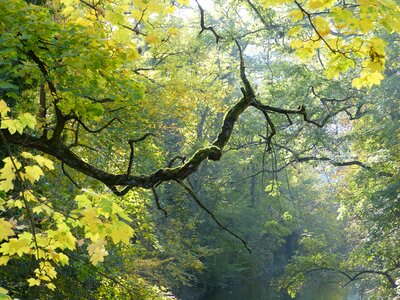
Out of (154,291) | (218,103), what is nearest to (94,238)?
(154,291)

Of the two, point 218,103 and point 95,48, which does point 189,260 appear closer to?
point 218,103

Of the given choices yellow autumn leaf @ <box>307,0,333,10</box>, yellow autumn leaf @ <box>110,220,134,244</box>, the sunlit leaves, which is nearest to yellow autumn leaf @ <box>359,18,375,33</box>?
the sunlit leaves

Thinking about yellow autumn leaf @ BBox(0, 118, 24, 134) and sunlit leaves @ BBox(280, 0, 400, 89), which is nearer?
sunlit leaves @ BBox(280, 0, 400, 89)

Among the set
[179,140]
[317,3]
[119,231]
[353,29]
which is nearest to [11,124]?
[119,231]

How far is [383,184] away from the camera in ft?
41.0

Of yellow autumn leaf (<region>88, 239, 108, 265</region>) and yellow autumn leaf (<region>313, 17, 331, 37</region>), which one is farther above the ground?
yellow autumn leaf (<region>313, 17, 331, 37</region>)

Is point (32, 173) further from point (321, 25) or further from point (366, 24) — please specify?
point (366, 24)

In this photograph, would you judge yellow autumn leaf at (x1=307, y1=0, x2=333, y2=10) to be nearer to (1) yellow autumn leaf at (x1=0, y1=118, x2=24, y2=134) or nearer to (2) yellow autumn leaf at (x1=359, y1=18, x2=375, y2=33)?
(2) yellow autumn leaf at (x1=359, y1=18, x2=375, y2=33)

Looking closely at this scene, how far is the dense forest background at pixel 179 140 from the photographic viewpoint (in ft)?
9.05

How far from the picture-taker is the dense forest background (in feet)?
9.05

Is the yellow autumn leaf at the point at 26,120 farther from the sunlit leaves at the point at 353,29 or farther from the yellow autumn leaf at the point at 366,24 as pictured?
the yellow autumn leaf at the point at 366,24

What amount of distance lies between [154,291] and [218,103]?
19.8 ft

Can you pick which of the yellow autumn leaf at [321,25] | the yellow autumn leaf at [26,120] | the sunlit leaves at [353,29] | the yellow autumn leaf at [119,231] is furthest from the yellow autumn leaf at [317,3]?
the yellow autumn leaf at [26,120]

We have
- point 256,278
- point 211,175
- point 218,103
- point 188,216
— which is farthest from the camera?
point 256,278
